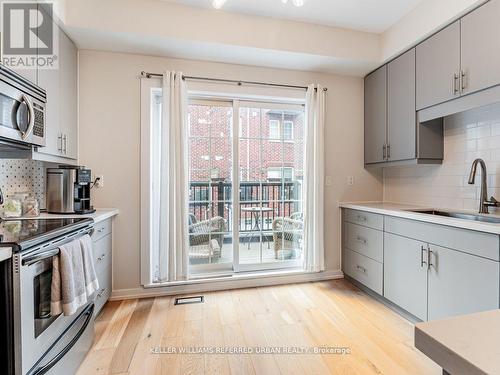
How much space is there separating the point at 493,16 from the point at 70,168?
3.32 meters

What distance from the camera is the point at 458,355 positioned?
44cm

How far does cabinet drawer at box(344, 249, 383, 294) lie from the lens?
254cm

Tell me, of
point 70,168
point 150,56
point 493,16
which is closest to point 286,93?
point 150,56

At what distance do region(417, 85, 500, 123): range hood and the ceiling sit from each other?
3.09 ft

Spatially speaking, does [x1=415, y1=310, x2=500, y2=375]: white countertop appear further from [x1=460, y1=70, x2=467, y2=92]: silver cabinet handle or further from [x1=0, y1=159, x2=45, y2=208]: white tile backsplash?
[x1=0, y1=159, x2=45, y2=208]: white tile backsplash

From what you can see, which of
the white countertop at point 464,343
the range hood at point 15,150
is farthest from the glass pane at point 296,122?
the white countertop at point 464,343

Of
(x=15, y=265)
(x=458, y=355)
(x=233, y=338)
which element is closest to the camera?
(x=458, y=355)

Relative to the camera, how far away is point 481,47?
6.23 ft

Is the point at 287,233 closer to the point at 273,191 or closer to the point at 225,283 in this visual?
the point at 273,191

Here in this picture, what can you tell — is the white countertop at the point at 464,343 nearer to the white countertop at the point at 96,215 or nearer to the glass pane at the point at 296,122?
the white countertop at the point at 96,215

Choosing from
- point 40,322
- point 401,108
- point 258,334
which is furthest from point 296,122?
point 40,322

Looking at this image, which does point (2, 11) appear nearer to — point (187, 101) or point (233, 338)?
point (187, 101)

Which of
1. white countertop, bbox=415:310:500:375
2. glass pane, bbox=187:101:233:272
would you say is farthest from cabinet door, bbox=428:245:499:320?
glass pane, bbox=187:101:233:272

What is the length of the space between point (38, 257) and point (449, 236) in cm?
245
